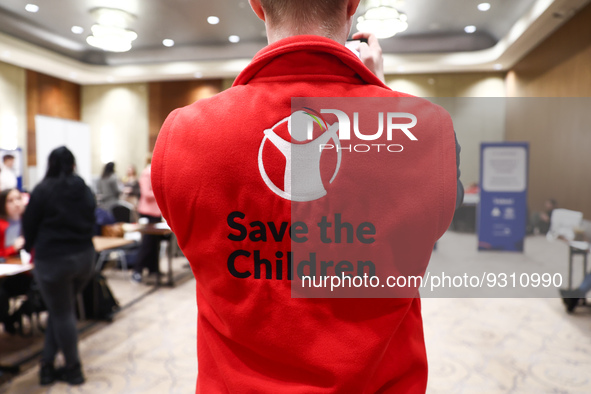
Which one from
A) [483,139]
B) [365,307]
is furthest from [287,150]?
[483,139]

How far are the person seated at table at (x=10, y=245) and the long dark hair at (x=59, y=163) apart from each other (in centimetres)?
98

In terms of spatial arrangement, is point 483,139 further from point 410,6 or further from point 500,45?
point 500,45

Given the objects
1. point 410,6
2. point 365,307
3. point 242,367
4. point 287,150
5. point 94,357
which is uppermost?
point 410,6

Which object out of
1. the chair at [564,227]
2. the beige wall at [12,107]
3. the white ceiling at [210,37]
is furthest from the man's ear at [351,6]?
the beige wall at [12,107]

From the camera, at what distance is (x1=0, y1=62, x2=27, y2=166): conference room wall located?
338 inches

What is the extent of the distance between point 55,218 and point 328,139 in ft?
9.12

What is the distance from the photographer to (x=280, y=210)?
23.4 inches

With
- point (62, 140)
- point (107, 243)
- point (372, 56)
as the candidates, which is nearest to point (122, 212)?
point (107, 243)

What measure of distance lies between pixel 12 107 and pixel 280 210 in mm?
10327

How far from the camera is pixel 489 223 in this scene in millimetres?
972

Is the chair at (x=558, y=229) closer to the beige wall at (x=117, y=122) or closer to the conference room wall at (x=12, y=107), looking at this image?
the conference room wall at (x=12, y=107)

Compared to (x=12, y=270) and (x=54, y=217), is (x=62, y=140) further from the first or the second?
(x=54, y=217)

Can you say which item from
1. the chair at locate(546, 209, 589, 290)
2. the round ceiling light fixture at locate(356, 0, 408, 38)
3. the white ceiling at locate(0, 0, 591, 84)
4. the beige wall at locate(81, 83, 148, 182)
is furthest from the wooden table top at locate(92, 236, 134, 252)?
the beige wall at locate(81, 83, 148, 182)

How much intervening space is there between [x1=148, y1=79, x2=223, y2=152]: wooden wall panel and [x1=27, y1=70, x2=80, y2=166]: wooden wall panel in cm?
208
